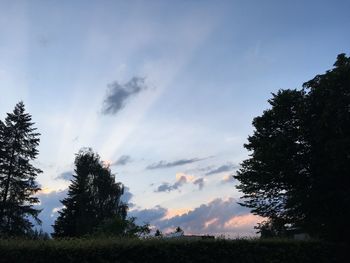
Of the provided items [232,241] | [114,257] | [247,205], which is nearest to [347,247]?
[232,241]

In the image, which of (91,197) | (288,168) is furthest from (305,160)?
(91,197)

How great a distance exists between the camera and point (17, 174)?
49312 mm

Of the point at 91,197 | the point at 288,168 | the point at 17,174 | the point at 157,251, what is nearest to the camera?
the point at 157,251

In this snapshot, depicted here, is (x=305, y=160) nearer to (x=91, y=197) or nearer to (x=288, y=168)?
(x=288, y=168)

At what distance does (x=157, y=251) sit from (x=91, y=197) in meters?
44.6

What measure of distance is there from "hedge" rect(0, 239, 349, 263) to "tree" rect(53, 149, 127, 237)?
35.1 metres

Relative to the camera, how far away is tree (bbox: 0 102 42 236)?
4753 centimetres

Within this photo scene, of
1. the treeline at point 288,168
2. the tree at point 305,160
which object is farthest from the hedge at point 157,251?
the tree at point 305,160

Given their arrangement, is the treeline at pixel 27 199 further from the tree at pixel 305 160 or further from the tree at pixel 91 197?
the tree at pixel 305 160

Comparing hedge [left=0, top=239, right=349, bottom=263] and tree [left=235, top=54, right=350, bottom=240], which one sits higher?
tree [left=235, top=54, right=350, bottom=240]

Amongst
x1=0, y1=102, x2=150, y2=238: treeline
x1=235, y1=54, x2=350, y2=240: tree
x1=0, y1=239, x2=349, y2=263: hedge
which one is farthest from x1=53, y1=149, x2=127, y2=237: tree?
x1=0, y1=239, x2=349, y2=263: hedge

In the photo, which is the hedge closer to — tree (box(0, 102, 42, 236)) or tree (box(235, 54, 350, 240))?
tree (box(235, 54, 350, 240))

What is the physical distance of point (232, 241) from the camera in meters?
21.2

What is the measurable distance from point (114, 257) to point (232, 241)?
6545mm
